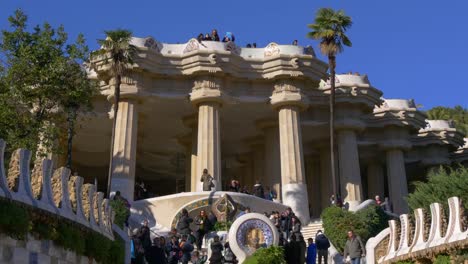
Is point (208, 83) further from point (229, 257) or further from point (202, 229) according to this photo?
point (229, 257)

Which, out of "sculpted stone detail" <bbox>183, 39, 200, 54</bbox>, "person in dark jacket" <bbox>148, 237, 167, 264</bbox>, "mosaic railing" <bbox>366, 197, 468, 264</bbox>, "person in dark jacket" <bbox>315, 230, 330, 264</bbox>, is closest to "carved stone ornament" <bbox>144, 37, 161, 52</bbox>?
"sculpted stone detail" <bbox>183, 39, 200, 54</bbox>

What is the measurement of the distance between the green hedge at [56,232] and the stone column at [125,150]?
55.0 ft

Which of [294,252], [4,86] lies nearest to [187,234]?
[294,252]

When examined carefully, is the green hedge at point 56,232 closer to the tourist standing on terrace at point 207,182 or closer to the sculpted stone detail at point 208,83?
the tourist standing on terrace at point 207,182

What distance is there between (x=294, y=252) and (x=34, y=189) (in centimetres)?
1011

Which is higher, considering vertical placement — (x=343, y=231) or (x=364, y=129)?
(x=364, y=129)

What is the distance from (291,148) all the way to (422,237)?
2088cm

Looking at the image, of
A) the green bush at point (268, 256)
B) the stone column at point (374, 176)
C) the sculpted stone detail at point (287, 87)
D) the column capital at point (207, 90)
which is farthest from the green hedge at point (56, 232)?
the stone column at point (374, 176)

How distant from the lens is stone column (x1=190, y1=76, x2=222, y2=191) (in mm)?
38312

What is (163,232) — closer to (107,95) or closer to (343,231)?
(343,231)

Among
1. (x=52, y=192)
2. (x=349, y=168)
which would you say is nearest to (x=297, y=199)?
(x=349, y=168)

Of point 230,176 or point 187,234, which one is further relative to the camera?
point 230,176

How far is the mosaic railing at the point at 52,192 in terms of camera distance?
13.4 meters

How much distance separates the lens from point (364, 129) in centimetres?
4684
